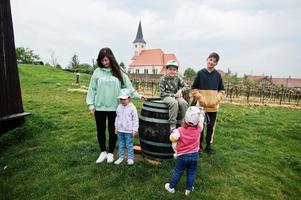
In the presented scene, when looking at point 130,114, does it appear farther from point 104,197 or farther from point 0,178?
point 0,178

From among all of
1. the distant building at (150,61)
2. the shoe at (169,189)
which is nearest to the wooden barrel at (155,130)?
the shoe at (169,189)

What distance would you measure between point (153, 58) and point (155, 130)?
64.7m

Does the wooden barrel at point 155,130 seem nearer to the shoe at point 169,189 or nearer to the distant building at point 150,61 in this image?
the shoe at point 169,189

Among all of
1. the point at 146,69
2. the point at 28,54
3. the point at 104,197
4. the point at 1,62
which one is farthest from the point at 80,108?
the point at 146,69

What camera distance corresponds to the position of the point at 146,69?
69.2 m

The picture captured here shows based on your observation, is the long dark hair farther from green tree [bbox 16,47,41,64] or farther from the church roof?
the church roof

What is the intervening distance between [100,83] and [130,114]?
725 millimetres

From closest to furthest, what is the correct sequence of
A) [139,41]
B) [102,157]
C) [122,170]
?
[122,170] → [102,157] → [139,41]

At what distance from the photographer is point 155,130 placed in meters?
4.44

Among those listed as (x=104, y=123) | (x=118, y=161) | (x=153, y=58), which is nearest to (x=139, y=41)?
(x=153, y=58)

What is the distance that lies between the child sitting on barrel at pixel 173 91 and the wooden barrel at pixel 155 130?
11 cm

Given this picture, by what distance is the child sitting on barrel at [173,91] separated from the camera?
436 centimetres

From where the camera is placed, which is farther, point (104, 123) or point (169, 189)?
point (104, 123)

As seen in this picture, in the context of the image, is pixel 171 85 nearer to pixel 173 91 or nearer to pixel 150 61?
pixel 173 91
